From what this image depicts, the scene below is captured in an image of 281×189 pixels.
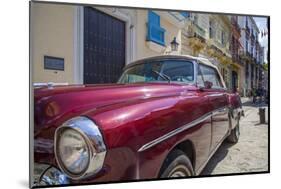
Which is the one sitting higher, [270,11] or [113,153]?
[270,11]

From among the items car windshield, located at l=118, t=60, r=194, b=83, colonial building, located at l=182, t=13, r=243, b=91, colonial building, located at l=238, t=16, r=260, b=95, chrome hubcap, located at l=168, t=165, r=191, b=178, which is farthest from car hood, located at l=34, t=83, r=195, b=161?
colonial building, located at l=238, t=16, r=260, b=95

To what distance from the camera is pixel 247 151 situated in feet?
9.66

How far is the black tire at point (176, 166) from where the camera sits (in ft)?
8.29

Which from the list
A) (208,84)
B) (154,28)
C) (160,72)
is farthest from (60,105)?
(208,84)

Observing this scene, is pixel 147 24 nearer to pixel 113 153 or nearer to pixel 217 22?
pixel 217 22

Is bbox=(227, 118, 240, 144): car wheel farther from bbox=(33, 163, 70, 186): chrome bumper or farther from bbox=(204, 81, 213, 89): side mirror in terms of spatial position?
bbox=(33, 163, 70, 186): chrome bumper

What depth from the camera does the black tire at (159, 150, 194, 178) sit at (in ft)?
8.29

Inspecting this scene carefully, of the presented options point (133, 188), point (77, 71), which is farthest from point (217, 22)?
point (133, 188)

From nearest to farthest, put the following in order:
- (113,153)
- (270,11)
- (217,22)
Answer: (113,153), (217,22), (270,11)

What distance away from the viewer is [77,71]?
2.43 meters

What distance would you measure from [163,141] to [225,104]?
2.42 feet

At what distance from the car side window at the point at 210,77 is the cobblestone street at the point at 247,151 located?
0.31 metres

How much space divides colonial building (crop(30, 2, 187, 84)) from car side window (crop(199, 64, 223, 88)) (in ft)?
0.81

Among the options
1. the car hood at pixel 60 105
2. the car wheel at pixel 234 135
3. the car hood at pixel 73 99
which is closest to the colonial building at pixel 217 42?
the car wheel at pixel 234 135
